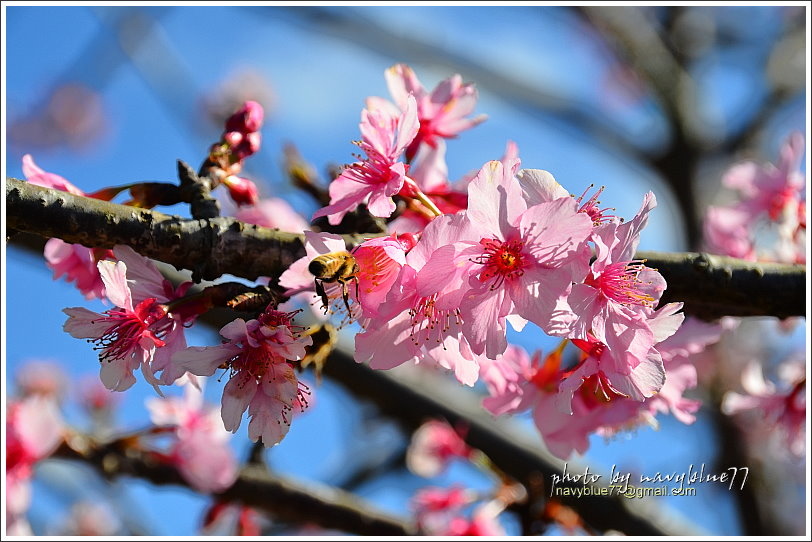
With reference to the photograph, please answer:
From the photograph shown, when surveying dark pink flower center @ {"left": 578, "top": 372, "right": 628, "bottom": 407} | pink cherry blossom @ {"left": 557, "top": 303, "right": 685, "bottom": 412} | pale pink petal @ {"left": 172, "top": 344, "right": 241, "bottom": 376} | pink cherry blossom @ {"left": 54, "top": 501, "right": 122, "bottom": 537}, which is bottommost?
pink cherry blossom @ {"left": 54, "top": 501, "right": 122, "bottom": 537}

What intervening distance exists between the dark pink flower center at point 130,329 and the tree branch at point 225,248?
4.3 inches

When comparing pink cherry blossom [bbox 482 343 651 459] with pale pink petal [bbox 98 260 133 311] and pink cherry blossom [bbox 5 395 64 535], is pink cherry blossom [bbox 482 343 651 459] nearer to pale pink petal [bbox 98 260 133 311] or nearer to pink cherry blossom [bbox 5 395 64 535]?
pale pink petal [bbox 98 260 133 311]

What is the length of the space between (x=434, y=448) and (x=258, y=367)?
2239mm

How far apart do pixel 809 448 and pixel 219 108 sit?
622 centimetres

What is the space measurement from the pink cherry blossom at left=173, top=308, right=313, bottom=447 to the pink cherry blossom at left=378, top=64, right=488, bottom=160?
75 centimetres

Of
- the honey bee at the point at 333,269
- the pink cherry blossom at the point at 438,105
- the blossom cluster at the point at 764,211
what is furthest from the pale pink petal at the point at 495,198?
the blossom cluster at the point at 764,211

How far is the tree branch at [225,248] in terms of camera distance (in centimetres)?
→ 133

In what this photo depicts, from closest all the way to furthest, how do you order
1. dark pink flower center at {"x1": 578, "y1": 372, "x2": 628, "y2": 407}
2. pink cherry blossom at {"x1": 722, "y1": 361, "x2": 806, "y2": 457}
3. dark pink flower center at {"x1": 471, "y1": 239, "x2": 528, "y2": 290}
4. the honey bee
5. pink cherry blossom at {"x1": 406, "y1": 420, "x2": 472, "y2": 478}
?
the honey bee
dark pink flower center at {"x1": 471, "y1": 239, "x2": 528, "y2": 290}
dark pink flower center at {"x1": 578, "y1": 372, "x2": 628, "y2": 407}
pink cherry blossom at {"x1": 722, "y1": 361, "x2": 806, "y2": 457}
pink cherry blossom at {"x1": 406, "y1": 420, "x2": 472, "y2": 478}

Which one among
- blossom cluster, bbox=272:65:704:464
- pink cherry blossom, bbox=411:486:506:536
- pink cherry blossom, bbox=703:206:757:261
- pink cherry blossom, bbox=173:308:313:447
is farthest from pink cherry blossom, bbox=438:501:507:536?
pink cherry blossom, bbox=173:308:313:447

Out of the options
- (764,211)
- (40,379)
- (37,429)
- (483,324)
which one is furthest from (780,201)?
(40,379)

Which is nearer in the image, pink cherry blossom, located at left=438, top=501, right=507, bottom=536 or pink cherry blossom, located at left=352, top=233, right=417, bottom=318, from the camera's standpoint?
pink cherry blossom, located at left=352, top=233, right=417, bottom=318

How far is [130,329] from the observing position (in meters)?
1.41

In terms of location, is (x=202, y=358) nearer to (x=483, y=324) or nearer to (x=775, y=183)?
(x=483, y=324)

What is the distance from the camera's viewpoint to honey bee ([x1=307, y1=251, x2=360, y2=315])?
115 centimetres
